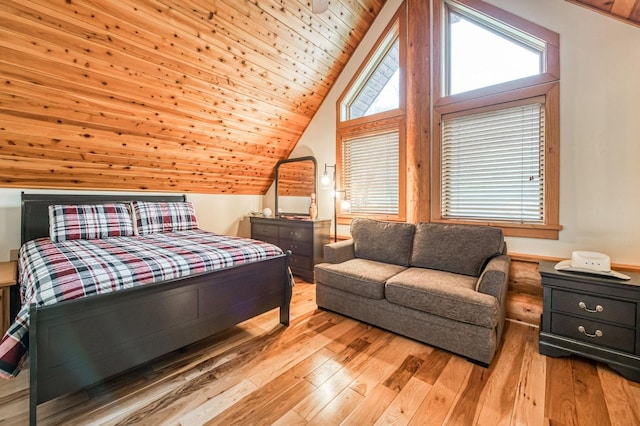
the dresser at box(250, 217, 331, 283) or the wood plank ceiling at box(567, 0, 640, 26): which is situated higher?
the wood plank ceiling at box(567, 0, 640, 26)

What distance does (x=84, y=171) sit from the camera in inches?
121

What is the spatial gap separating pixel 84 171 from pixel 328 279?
9.39 feet

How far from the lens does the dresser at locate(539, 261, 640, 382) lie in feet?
5.86

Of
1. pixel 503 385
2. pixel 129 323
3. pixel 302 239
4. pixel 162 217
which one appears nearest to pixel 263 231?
pixel 302 239

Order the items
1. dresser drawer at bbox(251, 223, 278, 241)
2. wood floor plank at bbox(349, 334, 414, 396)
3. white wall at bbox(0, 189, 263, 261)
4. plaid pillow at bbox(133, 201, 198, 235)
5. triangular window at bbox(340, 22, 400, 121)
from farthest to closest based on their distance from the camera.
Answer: dresser drawer at bbox(251, 223, 278, 241), triangular window at bbox(340, 22, 400, 121), plaid pillow at bbox(133, 201, 198, 235), white wall at bbox(0, 189, 263, 261), wood floor plank at bbox(349, 334, 414, 396)

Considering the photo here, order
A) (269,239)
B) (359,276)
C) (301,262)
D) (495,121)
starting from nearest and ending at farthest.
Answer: (359,276) < (495,121) < (301,262) < (269,239)

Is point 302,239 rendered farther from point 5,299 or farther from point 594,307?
point 594,307

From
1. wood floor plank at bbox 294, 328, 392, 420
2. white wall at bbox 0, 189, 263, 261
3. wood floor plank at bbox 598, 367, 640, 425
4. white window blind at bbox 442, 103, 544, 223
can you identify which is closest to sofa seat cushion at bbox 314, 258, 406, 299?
wood floor plank at bbox 294, 328, 392, 420

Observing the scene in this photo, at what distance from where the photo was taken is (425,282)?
2260 mm

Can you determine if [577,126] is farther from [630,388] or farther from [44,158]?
[44,158]

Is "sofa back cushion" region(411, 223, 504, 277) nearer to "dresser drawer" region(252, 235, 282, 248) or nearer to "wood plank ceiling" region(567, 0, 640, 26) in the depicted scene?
"wood plank ceiling" region(567, 0, 640, 26)

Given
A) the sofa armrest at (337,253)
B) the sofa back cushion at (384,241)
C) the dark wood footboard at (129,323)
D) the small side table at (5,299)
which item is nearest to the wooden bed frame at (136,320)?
the dark wood footboard at (129,323)

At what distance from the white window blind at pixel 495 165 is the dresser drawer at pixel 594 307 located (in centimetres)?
79

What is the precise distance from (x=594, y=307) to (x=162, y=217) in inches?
156
